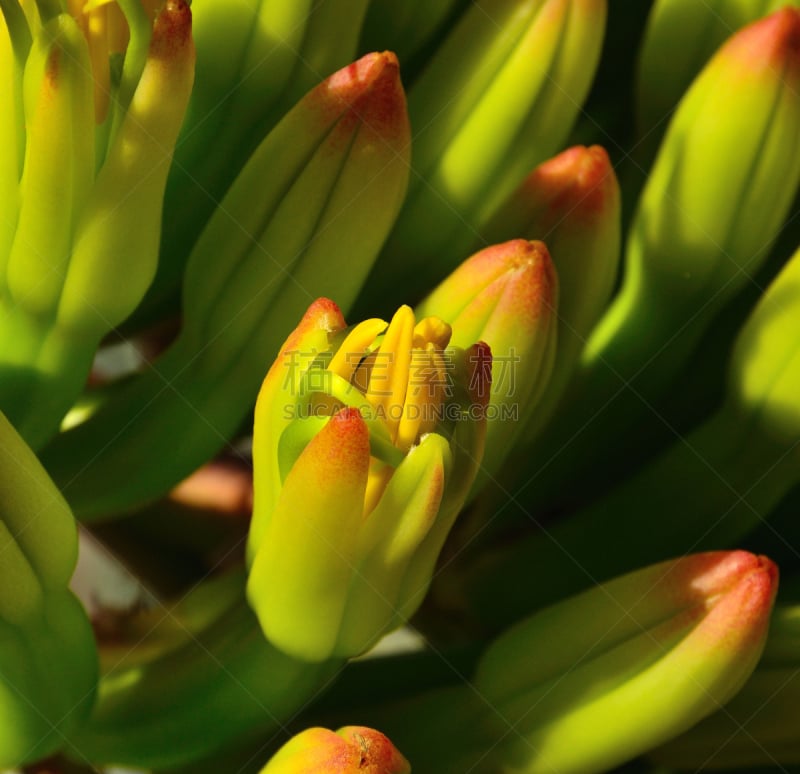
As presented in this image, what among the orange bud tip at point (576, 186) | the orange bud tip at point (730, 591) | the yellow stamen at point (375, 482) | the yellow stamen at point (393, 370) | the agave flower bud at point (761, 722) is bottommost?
the agave flower bud at point (761, 722)

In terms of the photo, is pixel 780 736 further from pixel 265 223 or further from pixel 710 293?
pixel 265 223

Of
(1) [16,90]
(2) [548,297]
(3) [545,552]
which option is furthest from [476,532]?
(1) [16,90]

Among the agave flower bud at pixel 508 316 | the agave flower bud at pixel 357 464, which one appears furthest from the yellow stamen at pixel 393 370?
the agave flower bud at pixel 508 316

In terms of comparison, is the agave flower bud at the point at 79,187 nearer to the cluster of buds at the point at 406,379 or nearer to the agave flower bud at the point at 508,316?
the cluster of buds at the point at 406,379

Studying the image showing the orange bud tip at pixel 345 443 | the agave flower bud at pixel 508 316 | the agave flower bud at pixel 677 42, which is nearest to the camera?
the orange bud tip at pixel 345 443

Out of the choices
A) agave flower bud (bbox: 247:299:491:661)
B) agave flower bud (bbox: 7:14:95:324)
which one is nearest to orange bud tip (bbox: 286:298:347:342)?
agave flower bud (bbox: 247:299:491:661)

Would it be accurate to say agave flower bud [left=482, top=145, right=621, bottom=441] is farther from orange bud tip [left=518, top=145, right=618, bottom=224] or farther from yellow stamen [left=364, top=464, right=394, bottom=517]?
yellow stamen [left=364, top=464, right=394, bottom=517]

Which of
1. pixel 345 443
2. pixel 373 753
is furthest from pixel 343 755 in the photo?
pixel 345 443
